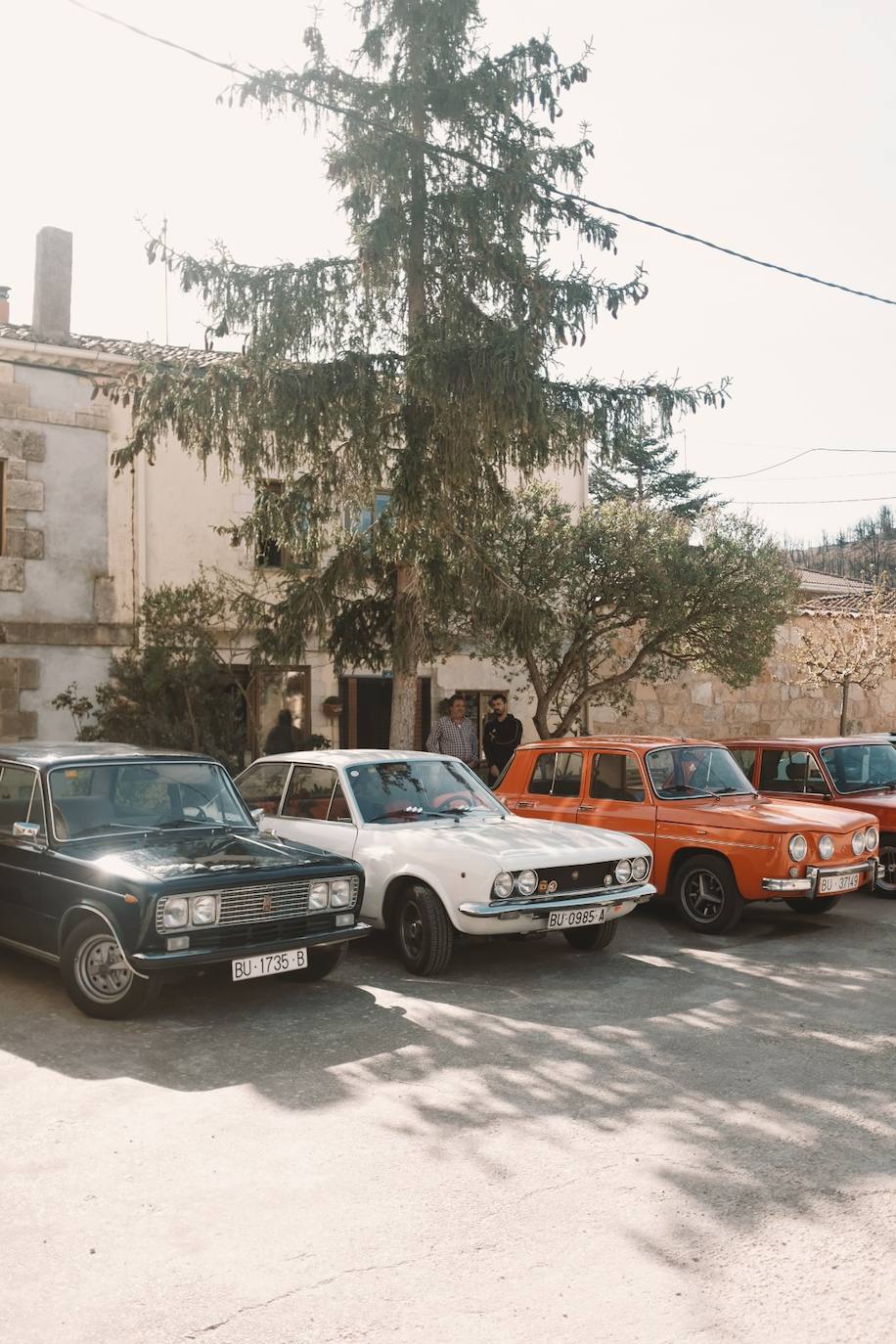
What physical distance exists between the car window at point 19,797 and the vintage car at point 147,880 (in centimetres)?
1

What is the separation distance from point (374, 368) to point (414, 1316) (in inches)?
415

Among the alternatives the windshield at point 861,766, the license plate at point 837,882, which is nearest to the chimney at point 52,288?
the windshield at point 861,766

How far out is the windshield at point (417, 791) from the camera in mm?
8633

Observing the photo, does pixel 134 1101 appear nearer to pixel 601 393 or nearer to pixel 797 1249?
pixel 797 1249

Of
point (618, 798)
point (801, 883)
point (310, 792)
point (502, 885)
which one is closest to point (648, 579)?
point (618, 798)

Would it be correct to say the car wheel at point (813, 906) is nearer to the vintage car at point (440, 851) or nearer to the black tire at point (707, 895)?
the black tire at point (707, 895)

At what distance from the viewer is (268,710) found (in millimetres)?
18078

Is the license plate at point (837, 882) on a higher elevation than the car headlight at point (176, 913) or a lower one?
lower

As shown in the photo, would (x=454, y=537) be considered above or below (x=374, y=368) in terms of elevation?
below

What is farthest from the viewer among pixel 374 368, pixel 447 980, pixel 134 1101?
pixel 374 368

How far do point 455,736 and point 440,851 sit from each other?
6.45 meters

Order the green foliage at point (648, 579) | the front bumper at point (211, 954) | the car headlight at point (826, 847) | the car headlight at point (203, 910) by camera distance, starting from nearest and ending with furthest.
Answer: the front bumper at point (211, 954)
the car headlight at point (203, 910)
the car headlight at point (826, 847)
the green foliage at point (648, 579)

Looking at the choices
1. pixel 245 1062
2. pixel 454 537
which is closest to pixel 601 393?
pixel 454 537

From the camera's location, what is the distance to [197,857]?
6875mm
